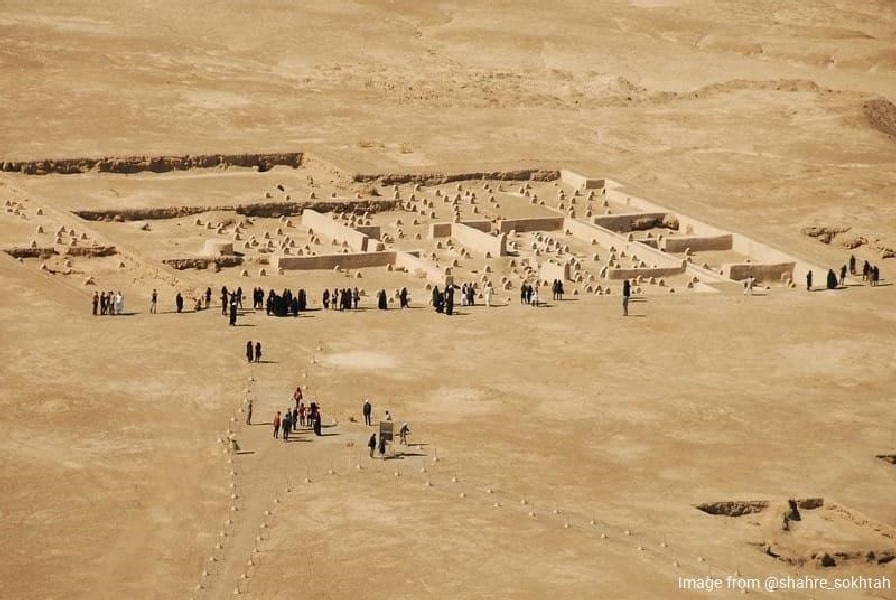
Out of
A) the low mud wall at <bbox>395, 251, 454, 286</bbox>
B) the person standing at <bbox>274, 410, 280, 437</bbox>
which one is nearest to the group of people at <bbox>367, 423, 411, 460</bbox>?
the person standing at <bbox>274, 410, 280, 437</bbox>

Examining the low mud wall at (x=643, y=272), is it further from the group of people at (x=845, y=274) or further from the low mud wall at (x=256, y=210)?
the low mud wall at (x=256, y=210)

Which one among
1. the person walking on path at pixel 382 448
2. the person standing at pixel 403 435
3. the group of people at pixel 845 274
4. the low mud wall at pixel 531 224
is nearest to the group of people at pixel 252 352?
the person standing at pixel 403 435

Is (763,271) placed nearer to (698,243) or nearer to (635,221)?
(698,243)

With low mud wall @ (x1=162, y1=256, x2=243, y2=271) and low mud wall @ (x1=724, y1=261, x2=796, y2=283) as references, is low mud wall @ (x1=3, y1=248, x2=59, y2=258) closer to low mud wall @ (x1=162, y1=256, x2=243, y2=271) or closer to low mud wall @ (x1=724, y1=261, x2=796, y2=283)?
low mud wall @ (x1=162, y1=256, x2=243, y2=271)

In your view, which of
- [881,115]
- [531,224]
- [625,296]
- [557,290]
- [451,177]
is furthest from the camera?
[881,115]

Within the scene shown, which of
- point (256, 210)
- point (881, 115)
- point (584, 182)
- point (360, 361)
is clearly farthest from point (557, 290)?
point (881, 115)

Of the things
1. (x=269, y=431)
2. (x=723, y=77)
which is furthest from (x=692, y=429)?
(x=723, y=77)
